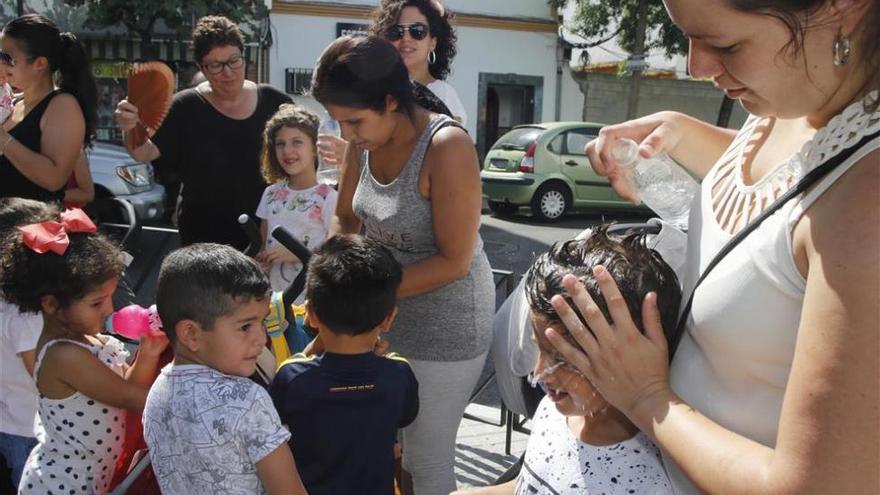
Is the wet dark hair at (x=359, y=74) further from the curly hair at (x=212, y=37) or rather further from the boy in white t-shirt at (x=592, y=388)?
the curly hair at (x=212, y=37)

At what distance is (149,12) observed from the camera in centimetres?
1527

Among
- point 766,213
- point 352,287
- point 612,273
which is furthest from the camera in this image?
point 352,287

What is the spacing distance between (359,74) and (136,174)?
287 inches

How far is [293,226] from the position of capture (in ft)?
12.3

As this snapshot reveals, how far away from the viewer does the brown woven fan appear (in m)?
3.52

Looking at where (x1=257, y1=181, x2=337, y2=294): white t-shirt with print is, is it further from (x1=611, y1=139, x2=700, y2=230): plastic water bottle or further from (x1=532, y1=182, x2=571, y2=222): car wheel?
(x1=532, y1=182, x2=571, y2=222): car wheel

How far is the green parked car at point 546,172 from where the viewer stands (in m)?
12.6

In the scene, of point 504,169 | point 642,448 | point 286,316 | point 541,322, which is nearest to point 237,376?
point 286,316

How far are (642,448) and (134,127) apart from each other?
2976 millimetres

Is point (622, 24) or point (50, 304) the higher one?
point (622, 24)

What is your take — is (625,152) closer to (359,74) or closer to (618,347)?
(618,347)

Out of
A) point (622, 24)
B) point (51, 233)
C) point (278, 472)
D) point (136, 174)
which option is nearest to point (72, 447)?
point (51, 233)

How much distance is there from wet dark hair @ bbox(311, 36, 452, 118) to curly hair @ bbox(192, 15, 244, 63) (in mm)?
1629

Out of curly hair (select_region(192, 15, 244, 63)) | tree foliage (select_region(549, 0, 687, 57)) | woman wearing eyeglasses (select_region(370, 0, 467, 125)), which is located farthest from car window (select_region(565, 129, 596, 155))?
curly hair (select_region(192, 15, 244, 63))
